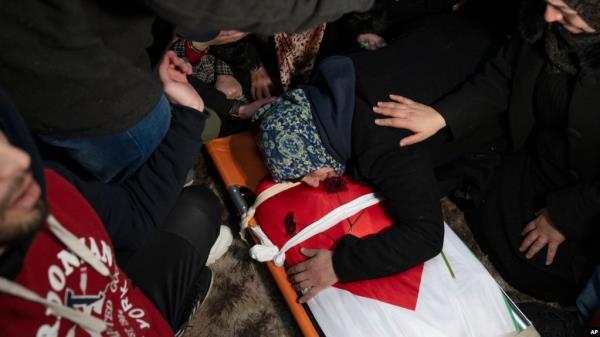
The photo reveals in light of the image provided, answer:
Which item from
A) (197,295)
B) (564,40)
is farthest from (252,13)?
(197,295)

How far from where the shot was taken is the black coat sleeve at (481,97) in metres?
1.32

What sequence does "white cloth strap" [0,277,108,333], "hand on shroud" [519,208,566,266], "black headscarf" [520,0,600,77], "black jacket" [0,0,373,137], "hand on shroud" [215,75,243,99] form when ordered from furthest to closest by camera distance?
1. "hand on shroud" [215,75,243,99]
2. "hand on shroud" [519,208,566,266]
3. "black headscarf" [520,0,600,77]
4. "black jacket" [0,0,373,137]
5. "white cloth strap" [0,277,108,333]

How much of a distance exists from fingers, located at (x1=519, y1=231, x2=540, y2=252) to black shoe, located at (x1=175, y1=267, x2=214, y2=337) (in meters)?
1.01

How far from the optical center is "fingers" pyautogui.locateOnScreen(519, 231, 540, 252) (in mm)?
1429

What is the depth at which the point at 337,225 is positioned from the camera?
1377 mm

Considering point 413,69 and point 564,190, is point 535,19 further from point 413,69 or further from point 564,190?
point 564,190

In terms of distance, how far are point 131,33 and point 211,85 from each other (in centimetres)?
92

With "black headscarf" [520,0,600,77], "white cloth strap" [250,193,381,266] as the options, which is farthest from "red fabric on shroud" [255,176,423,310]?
"black headscarf" [520,0,600,77]

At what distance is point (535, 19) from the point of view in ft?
3.87

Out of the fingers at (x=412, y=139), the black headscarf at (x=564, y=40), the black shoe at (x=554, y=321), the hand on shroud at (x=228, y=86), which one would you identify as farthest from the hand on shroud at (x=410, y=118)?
the hand on shroud at (x=228, y=86)

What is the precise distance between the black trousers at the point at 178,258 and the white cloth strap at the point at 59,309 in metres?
0.40

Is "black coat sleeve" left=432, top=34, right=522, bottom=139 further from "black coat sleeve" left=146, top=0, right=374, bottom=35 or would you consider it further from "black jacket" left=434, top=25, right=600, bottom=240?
"black coat sleeve" left=146, top=0, right=374, bottom=35

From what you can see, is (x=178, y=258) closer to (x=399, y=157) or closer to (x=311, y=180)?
(x=311, y=180)

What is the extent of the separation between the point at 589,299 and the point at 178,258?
1.14m
